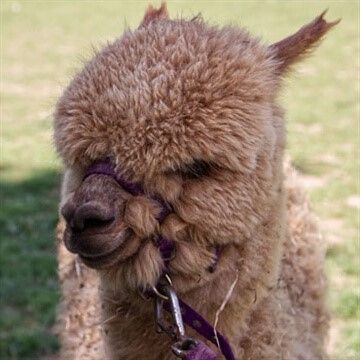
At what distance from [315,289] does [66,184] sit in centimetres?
136

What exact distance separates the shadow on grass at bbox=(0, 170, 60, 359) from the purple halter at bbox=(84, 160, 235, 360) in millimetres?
2737

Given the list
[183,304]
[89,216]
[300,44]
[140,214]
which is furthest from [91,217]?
[300,44]

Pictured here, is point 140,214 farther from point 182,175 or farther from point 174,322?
point 174,322

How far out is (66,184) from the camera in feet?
7.84

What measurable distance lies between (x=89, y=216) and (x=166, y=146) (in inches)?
9.9

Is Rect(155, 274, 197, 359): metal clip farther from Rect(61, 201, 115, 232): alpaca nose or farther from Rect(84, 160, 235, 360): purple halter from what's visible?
Rect(61, 201, 115, 232): alpaca nose

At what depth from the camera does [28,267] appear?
602 cm

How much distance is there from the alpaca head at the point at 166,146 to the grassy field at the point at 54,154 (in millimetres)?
286

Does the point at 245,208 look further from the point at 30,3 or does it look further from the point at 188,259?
the point at 30,3

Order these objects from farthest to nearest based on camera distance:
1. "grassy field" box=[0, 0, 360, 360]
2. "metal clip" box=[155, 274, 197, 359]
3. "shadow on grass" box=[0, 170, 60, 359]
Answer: "grassy field" box=[0, 0, 360, 360], "shadow on grass" box=[0, 170, 60, 359], "metal clip" box=[155, 274, 197, 359]

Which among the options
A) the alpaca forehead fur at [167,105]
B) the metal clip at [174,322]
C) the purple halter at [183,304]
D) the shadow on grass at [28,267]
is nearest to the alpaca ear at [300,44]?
the alpaca forehead fur at [167,105]

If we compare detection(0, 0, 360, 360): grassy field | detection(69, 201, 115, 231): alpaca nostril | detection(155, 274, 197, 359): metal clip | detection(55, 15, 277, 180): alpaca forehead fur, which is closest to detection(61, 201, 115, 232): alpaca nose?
detection(69, 201, 115, 231): alpaca nostril

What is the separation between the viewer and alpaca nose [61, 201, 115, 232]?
210 centimetres

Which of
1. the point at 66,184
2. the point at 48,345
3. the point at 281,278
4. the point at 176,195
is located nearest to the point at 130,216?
the point at 176,195
